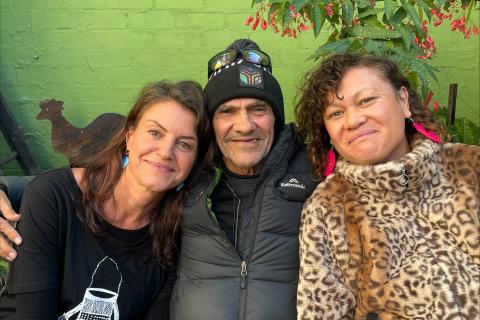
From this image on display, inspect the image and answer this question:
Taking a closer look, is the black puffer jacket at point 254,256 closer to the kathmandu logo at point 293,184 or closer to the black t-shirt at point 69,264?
the kathmandu logo at point 293,184

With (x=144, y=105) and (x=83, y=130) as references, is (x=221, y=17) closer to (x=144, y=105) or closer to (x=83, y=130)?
(x=83, y=130)

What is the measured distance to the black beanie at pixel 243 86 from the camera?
2764 millimetres

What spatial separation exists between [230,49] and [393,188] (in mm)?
1218

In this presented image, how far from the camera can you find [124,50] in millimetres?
4859

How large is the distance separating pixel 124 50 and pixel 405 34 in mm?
2971

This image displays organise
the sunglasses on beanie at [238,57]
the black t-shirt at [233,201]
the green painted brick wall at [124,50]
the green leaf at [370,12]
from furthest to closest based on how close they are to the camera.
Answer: the green painted brick wall at [124,50], the sunglasses on beanie at [238,57], the black t-shirt at [233,201], the green leaf at [370,12]

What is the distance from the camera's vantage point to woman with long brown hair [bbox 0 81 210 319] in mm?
2521

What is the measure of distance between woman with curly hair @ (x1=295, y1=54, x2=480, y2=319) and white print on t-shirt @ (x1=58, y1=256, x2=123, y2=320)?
90cm

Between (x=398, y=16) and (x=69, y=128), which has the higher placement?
(x=398, y=16)

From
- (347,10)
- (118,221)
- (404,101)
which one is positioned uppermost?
(347,10)

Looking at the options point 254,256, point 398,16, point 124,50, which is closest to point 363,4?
point 398,16

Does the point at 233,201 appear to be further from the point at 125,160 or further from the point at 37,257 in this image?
the point at 37,257

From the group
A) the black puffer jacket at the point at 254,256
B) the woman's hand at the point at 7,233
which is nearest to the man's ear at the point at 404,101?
the black puffer jacket at the point at 254,256

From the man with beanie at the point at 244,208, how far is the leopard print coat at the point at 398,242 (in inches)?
6.2
